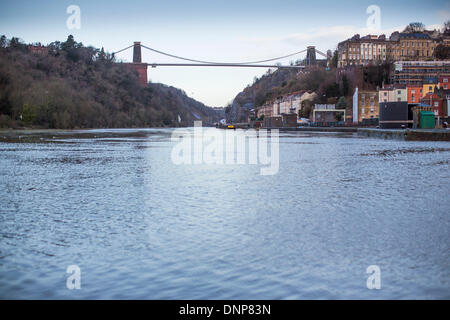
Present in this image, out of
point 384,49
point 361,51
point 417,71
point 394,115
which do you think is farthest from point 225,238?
point 384,49

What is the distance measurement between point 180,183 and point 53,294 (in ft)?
18.6

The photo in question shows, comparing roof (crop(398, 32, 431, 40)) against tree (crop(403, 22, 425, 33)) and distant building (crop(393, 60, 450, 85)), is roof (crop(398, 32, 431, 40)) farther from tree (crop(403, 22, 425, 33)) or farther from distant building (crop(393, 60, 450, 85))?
distant building (crop(393, 60, 450, 85))

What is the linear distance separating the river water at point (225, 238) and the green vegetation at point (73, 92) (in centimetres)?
4569

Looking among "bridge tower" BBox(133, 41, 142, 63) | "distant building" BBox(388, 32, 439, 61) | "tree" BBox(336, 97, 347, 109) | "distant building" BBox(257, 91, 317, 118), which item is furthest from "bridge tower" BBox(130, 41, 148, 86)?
"distant building" BBox(388, 32, 439, 61)

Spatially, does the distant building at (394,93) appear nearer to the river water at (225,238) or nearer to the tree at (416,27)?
the tree at (416,27)

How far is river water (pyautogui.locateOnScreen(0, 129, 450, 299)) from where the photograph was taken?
3387 mm

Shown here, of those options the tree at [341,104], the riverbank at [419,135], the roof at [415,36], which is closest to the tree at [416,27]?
the roof at [415,36]

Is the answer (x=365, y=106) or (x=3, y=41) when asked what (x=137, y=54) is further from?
(x=365, y=106)

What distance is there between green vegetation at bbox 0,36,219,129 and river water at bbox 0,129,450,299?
45691 mm

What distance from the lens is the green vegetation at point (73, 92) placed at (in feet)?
180

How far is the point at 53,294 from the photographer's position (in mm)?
3268

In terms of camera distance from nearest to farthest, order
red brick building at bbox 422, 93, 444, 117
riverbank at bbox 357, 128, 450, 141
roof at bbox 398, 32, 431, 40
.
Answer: riverbank at bbox 357, 128, 450, 141, red brick building at bbox 422, 93, 444, 117, roof at bbox 398, 32, 431, 40
